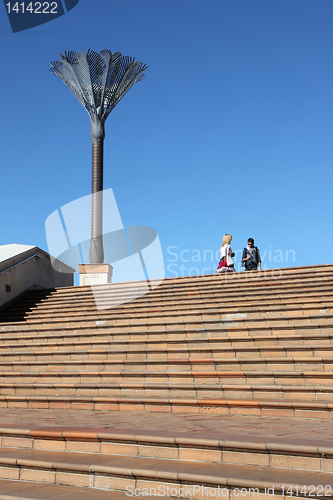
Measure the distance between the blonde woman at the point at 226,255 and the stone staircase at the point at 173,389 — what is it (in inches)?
45.0

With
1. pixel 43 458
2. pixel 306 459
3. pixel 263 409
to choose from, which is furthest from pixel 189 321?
pixel 306 459

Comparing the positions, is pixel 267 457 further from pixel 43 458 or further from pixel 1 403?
pixel 1 403

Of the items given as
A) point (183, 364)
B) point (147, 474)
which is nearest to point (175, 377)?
point (183, 364)

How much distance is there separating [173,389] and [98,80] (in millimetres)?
15070

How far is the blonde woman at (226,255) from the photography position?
39.7ft

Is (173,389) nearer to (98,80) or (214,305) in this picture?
(214,305)

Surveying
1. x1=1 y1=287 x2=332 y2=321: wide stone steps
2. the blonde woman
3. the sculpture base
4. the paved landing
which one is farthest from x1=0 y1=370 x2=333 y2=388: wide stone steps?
the sculpture base

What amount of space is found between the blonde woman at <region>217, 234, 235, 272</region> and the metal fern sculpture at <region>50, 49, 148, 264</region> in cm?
712

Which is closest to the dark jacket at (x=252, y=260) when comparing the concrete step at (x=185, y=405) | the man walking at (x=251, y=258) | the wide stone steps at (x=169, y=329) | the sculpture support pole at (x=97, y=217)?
the man walking at (x=251, y=258)

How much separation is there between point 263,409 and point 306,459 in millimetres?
2188

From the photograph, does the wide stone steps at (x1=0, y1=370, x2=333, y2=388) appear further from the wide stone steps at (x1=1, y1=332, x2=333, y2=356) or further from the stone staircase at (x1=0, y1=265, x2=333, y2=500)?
the wide stone steps at (x1=1, y1=332, x2=333, y2=356)

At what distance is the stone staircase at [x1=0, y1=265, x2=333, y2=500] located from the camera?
3.52 meters

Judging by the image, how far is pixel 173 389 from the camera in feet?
21.1

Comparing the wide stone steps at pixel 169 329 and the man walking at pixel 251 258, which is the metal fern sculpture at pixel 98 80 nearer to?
the man walking at pixel 251 258
